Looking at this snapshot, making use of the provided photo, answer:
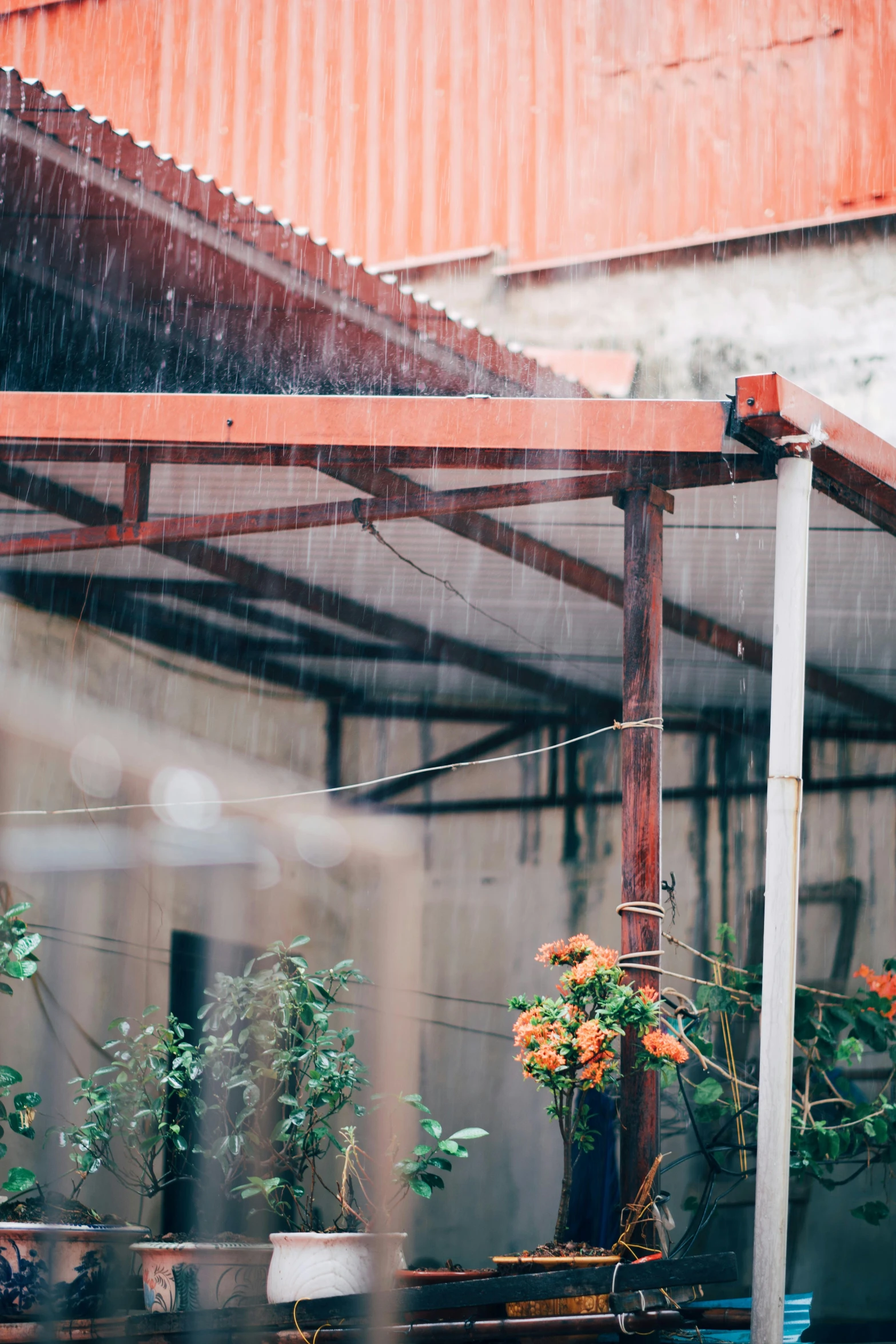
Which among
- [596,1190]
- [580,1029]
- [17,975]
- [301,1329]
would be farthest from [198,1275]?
[596,1190]

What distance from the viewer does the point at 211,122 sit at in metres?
9.52

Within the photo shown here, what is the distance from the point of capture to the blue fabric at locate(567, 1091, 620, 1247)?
5.01 meters

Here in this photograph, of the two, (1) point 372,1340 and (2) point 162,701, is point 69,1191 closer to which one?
(2) point 162,701

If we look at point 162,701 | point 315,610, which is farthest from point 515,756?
point 162,701

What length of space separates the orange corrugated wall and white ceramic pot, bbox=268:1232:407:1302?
664 centimetres

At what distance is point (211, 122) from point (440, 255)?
6.73 feet

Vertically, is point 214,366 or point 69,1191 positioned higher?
point 214,366

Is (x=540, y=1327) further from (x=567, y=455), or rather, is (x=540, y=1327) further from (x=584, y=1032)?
(x=567, y=455)

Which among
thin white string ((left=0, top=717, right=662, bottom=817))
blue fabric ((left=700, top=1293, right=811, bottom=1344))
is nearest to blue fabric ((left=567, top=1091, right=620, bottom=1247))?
blue fabric ((left=700, top=1293, right=811, bottom=1344))

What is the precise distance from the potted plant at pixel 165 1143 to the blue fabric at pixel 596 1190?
1.46 metres

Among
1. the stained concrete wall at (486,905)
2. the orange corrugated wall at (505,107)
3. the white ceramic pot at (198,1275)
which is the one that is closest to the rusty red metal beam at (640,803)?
the white ceramic pot at (198,1275)

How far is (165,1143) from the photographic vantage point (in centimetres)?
448

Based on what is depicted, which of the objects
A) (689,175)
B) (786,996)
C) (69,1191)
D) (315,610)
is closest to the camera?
(786,996)

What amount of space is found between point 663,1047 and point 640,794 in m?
0.65
